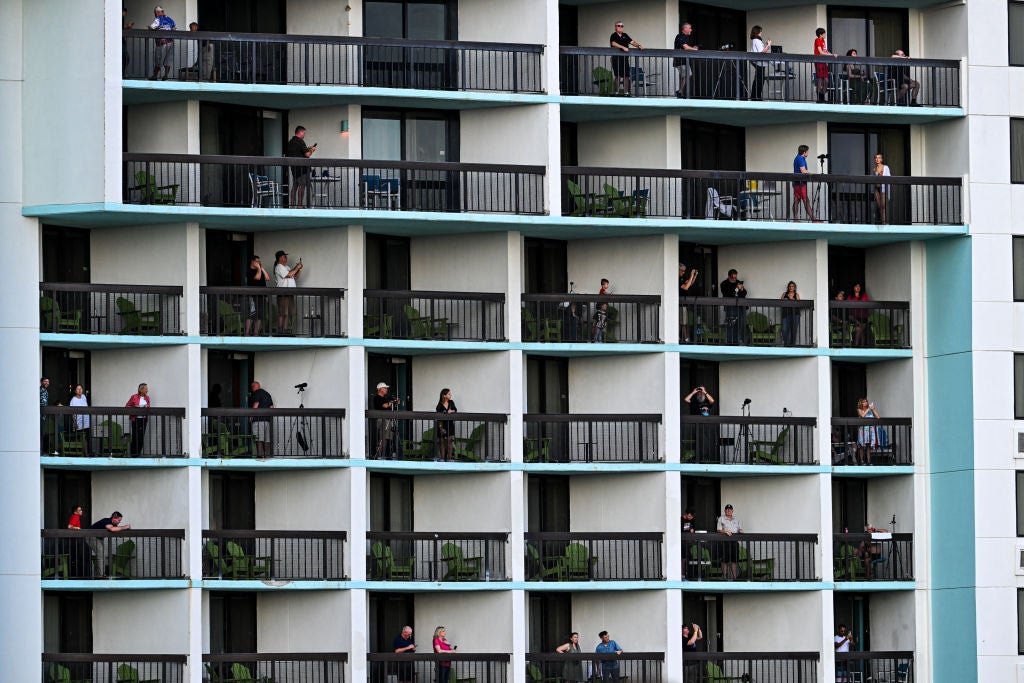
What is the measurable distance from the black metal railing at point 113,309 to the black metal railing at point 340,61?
5449 millimetres

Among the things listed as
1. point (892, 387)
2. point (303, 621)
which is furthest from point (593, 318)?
point (303, 621)

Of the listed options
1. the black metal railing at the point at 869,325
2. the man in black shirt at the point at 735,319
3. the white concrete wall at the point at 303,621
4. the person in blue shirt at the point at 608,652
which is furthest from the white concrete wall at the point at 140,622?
the black metal railing at the point at 869,325

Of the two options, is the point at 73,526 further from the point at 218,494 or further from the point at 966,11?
the point at 966,11

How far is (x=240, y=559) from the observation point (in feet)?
249

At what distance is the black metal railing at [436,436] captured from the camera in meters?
77.1

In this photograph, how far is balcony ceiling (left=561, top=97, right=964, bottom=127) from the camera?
7788cm

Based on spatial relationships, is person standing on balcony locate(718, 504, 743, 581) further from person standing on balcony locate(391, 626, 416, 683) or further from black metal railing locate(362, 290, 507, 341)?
person standing on balcony locate(391, 626, 416, 683)

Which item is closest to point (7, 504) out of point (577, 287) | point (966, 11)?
point (577, 287)

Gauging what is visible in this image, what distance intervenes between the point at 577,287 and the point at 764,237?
5209 mm

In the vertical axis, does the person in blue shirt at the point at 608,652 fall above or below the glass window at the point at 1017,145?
below

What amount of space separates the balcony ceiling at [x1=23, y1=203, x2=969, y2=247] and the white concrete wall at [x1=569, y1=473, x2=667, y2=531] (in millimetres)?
6495

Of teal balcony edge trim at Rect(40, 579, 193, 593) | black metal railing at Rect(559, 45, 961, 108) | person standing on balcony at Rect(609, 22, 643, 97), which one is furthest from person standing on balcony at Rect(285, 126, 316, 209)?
teal balcony edge trim at Rect(40, 579, 193, 593)

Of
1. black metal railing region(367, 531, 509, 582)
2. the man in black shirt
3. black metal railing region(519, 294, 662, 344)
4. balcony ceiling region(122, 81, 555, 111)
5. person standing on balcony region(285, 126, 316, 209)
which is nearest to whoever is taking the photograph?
balcony ceiling region(122, 81, 555, 111)

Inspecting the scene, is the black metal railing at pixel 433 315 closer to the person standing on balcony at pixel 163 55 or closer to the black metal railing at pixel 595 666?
the person standing on balcony at pixel 163 55
